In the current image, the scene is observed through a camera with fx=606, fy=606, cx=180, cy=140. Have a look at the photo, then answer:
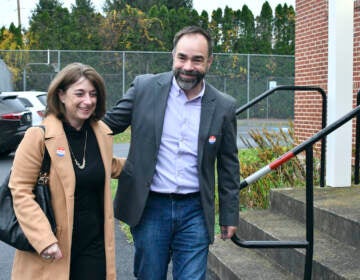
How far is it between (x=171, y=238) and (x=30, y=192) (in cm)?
83

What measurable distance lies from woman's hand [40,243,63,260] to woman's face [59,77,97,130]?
2.15 feet

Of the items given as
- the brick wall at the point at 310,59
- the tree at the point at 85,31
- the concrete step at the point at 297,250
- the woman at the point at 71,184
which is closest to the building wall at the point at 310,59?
the brick wall at the point at 310,59

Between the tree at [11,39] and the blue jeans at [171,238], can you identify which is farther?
the tree at [11,39]

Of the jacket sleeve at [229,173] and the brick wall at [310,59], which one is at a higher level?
the brick wall at [310,59]

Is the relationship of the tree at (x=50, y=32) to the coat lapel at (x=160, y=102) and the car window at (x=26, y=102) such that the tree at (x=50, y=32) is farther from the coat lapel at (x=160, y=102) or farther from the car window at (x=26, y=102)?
the coat lapel at (x=160, y=102)

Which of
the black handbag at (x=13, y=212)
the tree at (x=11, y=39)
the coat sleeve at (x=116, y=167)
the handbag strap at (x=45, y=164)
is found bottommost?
the black handbag at (x=13, y=212)

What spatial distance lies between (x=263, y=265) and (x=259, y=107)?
748 inches

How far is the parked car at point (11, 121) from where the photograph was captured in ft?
46.9

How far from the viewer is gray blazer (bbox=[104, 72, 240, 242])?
320 cm

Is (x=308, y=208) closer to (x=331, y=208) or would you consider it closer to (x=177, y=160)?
(x=331, y=208)

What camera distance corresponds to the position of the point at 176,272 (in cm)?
336

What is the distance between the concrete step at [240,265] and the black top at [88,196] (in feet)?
6.51

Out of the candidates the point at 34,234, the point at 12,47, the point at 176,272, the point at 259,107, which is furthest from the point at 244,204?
the point at 12,47

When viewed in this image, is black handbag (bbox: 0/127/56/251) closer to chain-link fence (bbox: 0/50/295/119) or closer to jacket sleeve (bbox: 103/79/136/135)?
jacket sleeve (bbox: 103/79/136/135)
